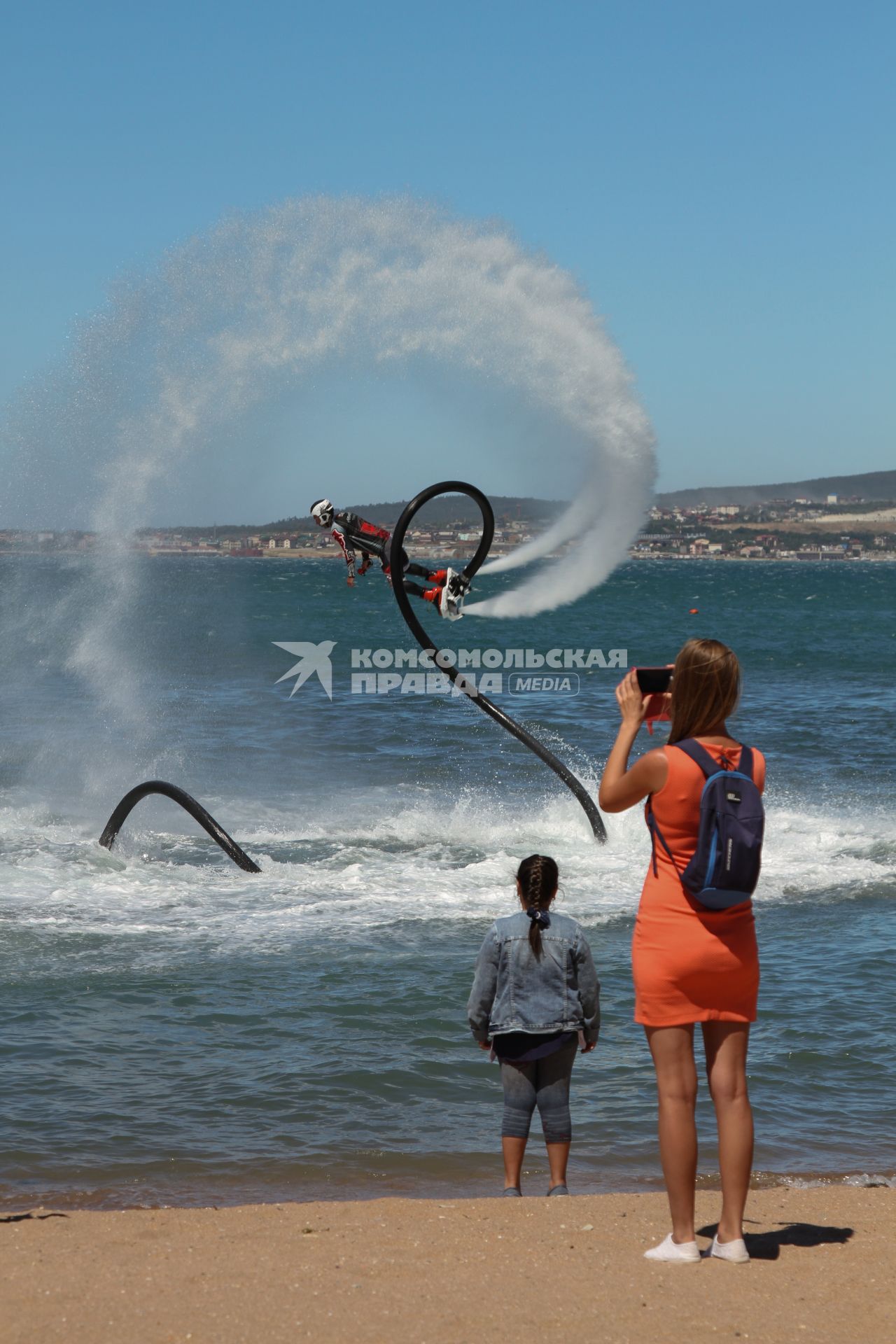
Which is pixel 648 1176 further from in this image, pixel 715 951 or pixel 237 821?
pixel 237 821

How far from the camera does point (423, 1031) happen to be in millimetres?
9328

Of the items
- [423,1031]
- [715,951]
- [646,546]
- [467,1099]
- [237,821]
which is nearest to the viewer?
[715,951]

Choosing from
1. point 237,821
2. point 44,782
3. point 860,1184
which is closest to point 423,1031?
point 860,1184

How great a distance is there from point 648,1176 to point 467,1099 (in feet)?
4.65

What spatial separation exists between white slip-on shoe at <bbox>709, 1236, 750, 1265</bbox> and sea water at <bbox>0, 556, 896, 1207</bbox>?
2.06 meters

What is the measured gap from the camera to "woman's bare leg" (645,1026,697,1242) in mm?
4832

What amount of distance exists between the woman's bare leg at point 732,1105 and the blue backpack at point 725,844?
491mm

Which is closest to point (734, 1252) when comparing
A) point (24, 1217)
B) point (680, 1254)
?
point (680, 1254)

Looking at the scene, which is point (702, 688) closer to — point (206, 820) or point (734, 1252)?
point (734, 1252)

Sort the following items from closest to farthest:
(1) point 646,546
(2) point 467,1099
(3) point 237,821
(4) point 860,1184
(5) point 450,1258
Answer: (5) point 450,1258, (4) point 860,1184, (2) point 467,1099, (3) point 237,821, (1) point 646,546

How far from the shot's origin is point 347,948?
→ 36.9ft

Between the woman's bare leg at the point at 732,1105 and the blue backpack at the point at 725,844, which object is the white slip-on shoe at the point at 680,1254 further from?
the blue backpack at the point at 725,844

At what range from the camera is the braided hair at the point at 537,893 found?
19.5ft

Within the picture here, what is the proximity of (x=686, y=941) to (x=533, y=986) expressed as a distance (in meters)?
1.34
